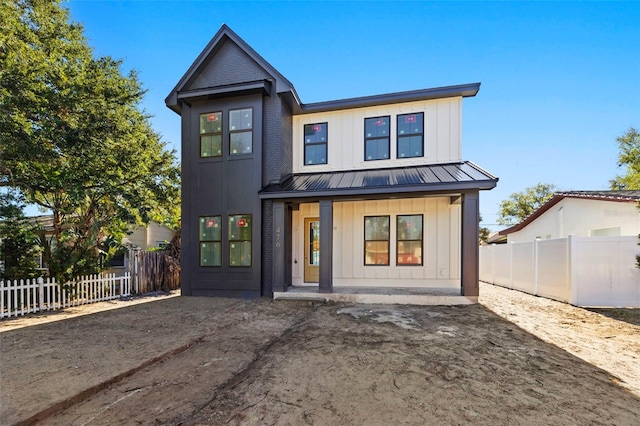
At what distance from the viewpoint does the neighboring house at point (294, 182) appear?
9031 millimetres

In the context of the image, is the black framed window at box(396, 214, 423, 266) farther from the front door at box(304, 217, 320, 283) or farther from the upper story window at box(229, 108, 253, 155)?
the upper story window at box(229, 108, 253, 155)

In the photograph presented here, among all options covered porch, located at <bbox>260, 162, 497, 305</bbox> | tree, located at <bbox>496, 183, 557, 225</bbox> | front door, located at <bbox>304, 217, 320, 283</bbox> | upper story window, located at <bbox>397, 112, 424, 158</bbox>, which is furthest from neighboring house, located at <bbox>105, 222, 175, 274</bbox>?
tree, located at <bbox>496, 183, 557, 225</bbox>

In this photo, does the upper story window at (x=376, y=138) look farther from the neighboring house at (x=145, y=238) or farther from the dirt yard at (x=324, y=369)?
the neighboring house at (x=145, y=238)

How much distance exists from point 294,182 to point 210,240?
3255mm

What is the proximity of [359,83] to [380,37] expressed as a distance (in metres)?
1.68

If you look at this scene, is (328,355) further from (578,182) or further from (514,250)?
(578,182)

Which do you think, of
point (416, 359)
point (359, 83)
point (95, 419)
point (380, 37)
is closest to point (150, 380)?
point (95, 419)

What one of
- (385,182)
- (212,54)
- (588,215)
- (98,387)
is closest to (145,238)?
(212,54)

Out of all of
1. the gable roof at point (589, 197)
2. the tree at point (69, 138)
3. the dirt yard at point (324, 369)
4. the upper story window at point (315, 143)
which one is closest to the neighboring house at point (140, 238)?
the tree at point (69, 138)

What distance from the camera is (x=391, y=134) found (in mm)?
9836

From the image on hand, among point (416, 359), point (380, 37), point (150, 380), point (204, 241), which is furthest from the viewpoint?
point (380, 37)

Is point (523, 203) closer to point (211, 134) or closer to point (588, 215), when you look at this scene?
point (588, 215)

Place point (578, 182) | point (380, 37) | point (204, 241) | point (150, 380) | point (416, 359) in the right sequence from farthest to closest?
point (578, 182) → point (380, 37) → point (204, 241) → point (416, 359) → point (150, 380)

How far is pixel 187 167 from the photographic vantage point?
31.9ft
